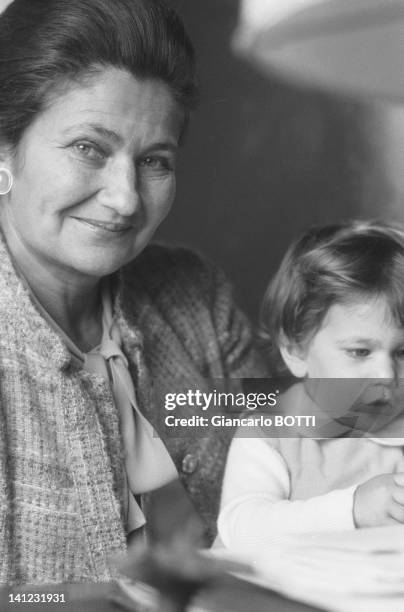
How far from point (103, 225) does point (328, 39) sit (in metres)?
0.38

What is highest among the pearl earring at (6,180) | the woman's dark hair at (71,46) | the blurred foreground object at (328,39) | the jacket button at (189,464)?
the blurred foreground object at (328,39)

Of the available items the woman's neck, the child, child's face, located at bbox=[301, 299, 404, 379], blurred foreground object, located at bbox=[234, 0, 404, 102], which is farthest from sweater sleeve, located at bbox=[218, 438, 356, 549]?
blurred foreground object, located at bbox=[234, 0, 404, 102]

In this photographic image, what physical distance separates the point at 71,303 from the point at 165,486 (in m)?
0.24

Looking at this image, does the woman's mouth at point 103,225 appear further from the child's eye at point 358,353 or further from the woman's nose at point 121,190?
the child's eye at point 358,353

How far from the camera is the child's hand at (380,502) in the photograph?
715 millimetres

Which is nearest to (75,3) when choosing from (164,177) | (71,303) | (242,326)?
(164,177)

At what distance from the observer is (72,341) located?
0.97 metres

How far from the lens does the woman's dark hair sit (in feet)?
2.79

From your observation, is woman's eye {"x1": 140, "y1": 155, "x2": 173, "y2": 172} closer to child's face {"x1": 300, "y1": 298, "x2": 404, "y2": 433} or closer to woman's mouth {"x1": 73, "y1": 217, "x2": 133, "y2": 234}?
woman's mouth {"x1": 73, "y1": 217, "x2": 133, "y2": 234}

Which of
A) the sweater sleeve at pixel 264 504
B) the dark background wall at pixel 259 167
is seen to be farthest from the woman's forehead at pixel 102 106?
the sweater sleeve at pixel 264 504

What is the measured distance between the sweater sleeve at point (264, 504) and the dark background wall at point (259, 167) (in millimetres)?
270

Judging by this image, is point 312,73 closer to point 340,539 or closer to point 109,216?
point 109,216

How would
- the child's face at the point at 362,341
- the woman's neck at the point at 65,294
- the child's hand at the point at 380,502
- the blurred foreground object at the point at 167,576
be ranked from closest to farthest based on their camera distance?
the blurred foreground object at the point at 167,576
the child's hand at the point at 380,502
the child's face at the point at 362,341
the woman's neck at the point at 65,294

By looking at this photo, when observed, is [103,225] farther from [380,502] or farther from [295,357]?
[380,502]
